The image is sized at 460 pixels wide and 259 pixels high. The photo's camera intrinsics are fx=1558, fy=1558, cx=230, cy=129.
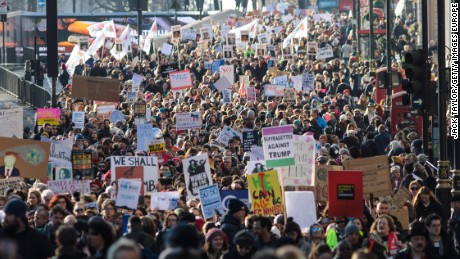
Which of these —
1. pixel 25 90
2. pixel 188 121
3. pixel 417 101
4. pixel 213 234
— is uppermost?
pixel 25 90

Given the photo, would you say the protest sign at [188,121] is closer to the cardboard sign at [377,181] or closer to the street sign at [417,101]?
the street sign at [417,101]

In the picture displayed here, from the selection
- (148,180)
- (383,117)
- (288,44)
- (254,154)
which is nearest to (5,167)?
(148,180)

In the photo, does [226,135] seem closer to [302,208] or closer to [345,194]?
[345,194]

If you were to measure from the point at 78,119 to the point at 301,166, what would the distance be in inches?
426

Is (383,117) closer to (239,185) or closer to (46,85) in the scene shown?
(239,185)

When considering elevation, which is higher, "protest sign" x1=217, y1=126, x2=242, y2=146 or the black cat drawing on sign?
"protest sign" x1=217, y1=126, x2=242, y2=146

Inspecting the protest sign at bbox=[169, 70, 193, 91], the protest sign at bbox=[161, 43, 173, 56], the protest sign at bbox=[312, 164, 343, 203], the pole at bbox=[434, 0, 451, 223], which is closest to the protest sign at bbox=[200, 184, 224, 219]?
the protest sign at bbox=[312, 164, 343, 203]

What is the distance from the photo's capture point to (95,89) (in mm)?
31938

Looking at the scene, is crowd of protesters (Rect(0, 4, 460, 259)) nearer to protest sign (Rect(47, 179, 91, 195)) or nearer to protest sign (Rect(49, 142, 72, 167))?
protest sign (Rect(47, 179, 91, 195))

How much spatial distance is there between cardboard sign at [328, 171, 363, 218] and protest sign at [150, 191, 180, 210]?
1842mm

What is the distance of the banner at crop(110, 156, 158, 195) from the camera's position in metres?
19.2

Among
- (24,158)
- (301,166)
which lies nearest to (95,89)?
(24,158)

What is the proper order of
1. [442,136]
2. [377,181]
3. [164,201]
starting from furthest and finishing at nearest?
[442,136] < [377,181] < [164,201]

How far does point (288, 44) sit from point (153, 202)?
33.2 meters
